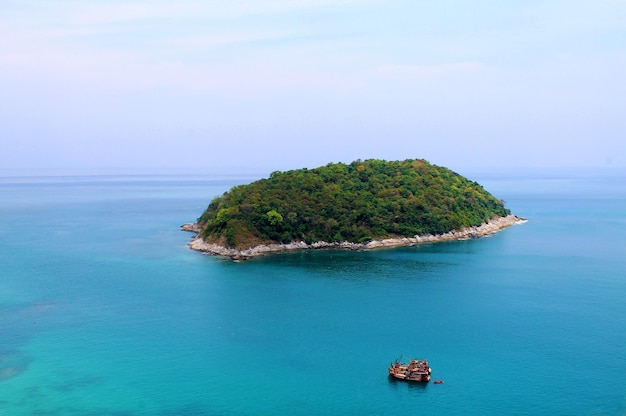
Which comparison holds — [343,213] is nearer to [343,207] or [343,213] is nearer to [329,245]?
[343,207]

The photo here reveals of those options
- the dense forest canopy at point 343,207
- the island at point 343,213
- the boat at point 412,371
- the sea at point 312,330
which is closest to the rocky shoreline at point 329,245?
the island at point 343,213

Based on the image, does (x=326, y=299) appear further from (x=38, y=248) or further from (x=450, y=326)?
(x=38, y=248)

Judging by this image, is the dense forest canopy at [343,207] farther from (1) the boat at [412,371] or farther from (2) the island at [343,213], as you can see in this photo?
(1) the boat at [412,371]

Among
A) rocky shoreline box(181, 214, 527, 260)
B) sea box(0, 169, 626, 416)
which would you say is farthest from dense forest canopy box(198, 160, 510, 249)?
sea box(0, 169, 626, 416)

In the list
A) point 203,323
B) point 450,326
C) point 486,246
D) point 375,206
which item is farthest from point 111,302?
point 486,246

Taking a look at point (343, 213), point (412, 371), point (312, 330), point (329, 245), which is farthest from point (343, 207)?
Answer: point (412, 371)

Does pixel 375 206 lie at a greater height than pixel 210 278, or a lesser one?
greater
